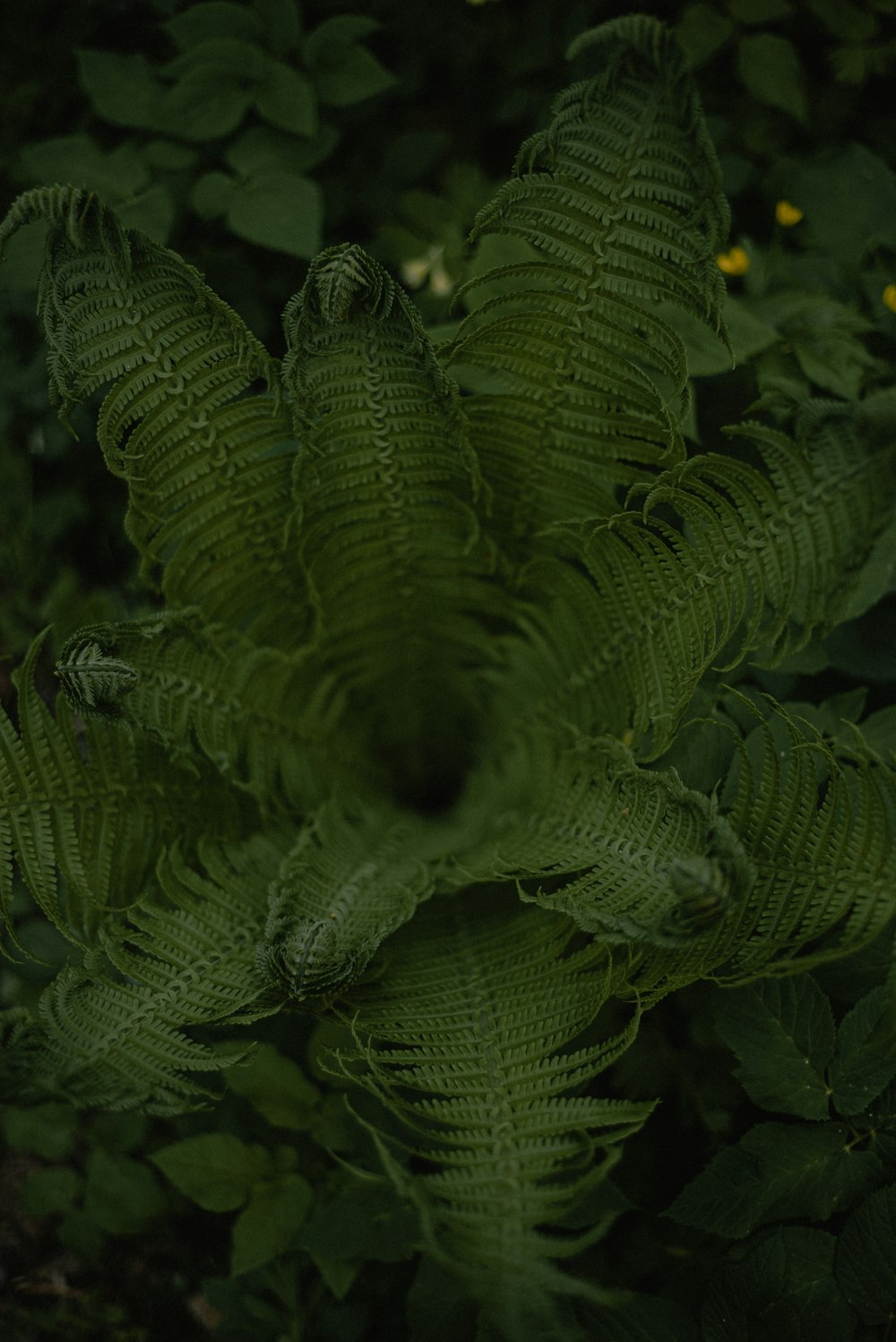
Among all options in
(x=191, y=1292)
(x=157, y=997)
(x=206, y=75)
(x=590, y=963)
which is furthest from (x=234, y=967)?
(x=206, y=75)

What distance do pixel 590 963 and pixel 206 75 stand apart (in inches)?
56.9

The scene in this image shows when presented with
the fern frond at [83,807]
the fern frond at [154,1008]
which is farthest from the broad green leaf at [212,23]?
the fern frond at [154,1008]

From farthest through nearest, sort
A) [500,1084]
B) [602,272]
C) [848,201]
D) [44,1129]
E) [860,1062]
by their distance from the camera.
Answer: [848,201], [44,1129], [860,1062], [602,272], [500,1084]

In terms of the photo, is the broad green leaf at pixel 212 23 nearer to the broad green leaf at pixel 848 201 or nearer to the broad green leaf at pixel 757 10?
the broad green leaf at pixel 757 10

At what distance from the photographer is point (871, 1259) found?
94 centimetres

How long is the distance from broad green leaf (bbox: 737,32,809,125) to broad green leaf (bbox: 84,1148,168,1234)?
6.61 feet

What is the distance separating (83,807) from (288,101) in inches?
45.5

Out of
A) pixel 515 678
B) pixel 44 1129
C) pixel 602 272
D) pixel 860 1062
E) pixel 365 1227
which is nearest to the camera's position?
pixel 602 272

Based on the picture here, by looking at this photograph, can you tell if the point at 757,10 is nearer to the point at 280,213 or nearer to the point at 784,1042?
the point at 280,213

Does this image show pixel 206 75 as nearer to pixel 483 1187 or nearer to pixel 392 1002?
pixel 392 1002

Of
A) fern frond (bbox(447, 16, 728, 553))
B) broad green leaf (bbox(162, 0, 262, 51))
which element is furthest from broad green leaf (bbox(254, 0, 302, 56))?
fern frond (bbox(447, 16, 728, 553))

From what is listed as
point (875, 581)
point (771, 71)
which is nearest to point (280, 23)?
point (771, 71)

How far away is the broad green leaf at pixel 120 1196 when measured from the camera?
50.5 inches

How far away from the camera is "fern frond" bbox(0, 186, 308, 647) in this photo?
0.87 metres
